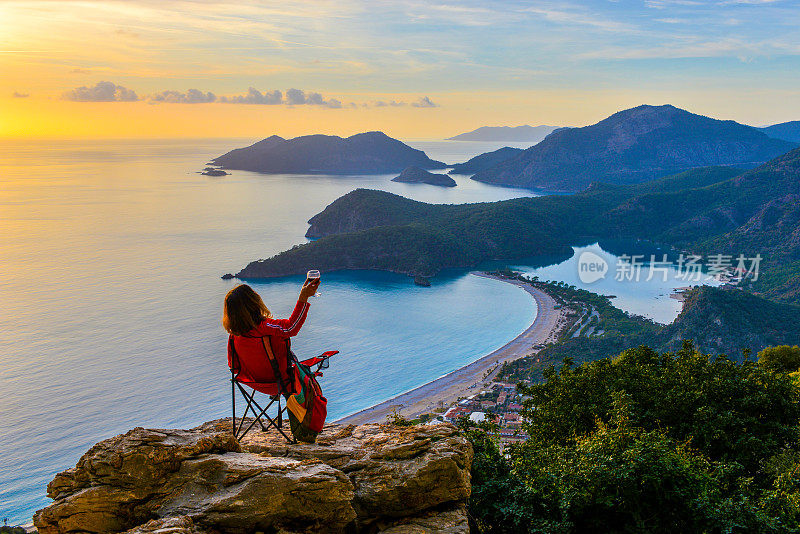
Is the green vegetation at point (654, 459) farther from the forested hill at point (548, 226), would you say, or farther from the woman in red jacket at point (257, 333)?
the forested hill at point (548, 226)

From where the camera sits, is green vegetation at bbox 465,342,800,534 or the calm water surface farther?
the calm water surface

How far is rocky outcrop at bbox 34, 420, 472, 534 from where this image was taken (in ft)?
16.9

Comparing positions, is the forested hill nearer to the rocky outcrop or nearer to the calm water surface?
the calm water surface

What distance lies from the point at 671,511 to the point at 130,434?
8.82 meters

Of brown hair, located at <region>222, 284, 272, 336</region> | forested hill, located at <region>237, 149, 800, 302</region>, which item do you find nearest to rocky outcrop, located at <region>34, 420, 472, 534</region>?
brown hair, located at <region>222, 284, 272, 336</region>

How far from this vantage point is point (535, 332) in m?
67.1

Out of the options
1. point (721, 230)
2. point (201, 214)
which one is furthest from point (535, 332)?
point (201, 214)

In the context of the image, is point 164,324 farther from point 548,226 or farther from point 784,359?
point 548,226

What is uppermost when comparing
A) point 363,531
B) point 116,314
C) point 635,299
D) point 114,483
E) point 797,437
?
point 114,483

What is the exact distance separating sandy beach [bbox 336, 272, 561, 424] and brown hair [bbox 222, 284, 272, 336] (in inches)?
1465

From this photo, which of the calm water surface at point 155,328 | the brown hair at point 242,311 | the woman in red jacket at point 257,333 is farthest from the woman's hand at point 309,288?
the calm water surface at point 155,328

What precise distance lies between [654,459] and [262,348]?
24.4 feet

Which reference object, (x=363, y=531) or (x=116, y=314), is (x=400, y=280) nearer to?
(x=116, y=314)

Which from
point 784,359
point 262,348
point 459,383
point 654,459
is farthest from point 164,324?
point 262,348
